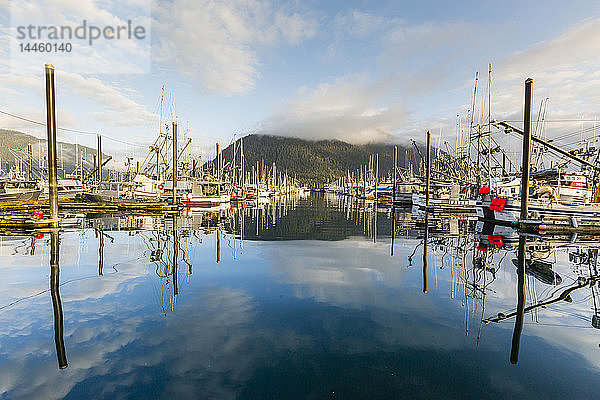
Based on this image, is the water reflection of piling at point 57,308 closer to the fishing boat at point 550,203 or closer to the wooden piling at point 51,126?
the wooden piling at point 51,126

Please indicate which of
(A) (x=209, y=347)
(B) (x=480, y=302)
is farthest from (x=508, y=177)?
(A) (x=209, y=347)

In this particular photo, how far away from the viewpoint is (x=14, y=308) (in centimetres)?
848

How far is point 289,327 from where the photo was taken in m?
7.47

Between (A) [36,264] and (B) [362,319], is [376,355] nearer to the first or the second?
(B) [362,319]

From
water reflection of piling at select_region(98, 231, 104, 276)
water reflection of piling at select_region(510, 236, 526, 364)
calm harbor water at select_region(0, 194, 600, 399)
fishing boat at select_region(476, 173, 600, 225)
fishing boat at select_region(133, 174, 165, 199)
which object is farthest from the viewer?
fishing boat at select_region(133, 174, 165, 199)

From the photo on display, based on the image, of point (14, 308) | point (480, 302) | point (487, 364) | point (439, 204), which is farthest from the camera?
point (439, 204)

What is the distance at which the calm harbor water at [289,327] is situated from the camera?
521 cm

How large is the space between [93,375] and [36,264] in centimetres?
1067

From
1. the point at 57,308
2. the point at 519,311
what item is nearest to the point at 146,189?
the point at 57,308

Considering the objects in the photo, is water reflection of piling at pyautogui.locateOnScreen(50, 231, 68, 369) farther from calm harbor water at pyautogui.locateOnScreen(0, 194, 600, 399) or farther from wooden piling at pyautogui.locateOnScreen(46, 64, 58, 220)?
wooden piling at pyautogui.locateOnScreen(46, 64, 58, 220)

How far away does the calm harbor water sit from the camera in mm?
5207

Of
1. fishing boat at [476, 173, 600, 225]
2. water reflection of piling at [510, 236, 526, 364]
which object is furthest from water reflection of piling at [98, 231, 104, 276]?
fishing boat at [476, 173, 600, 225]

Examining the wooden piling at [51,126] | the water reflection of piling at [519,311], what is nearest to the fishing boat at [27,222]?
the wooden piling at [51,126]

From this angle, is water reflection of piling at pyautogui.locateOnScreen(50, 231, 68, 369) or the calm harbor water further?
water reflection of piling at pyautogui.locateOnScreen(50, 231, 68, 369)
